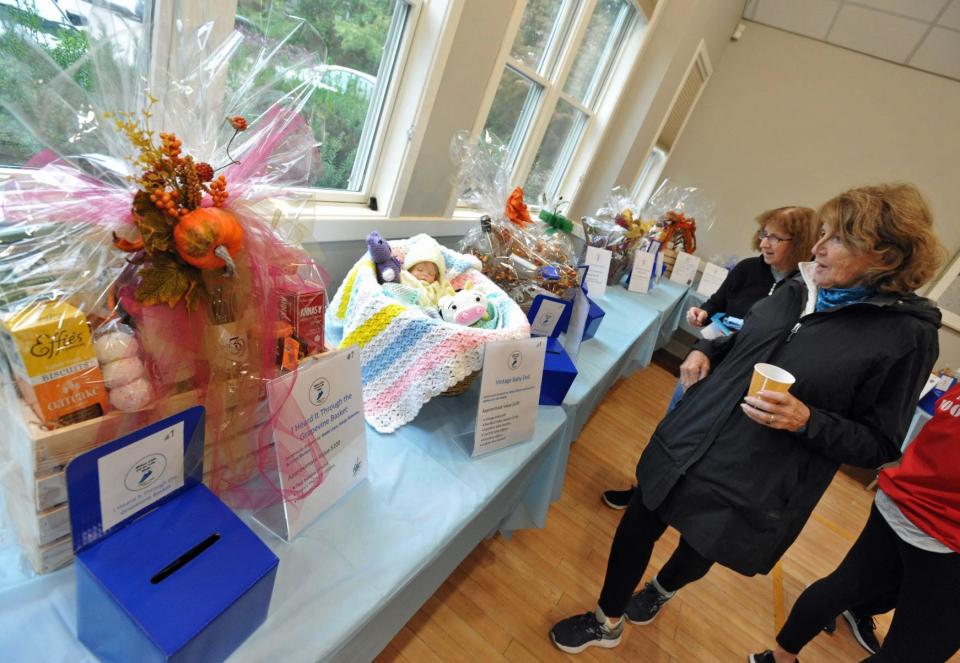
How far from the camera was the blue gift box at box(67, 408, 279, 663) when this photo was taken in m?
0.43

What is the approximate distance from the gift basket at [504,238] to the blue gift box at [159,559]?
101 centimetres

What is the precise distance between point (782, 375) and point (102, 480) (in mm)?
1122

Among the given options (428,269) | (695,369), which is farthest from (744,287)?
(428,269)

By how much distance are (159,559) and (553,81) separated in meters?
2.42

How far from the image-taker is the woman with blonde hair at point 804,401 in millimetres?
869

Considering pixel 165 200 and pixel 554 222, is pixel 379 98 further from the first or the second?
pixel 165 200

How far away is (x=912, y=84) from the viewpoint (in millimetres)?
3691

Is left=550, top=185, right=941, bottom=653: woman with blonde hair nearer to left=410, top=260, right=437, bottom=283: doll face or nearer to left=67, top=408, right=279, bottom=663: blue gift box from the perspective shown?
left=410, top=260, right=437, bottom=283: doll face

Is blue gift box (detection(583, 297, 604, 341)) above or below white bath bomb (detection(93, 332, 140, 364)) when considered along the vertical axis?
below

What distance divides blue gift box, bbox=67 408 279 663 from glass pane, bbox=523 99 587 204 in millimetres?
2456

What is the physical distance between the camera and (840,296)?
0.93 metres

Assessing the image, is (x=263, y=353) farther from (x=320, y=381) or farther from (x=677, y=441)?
(x=677, y=441)

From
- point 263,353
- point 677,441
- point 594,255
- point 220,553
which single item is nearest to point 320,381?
point 263,353

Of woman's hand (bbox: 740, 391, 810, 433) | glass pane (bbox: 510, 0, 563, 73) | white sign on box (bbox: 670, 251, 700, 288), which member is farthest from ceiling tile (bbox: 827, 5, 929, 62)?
woman's hand (bbox: 740, 391, 810, 433)
